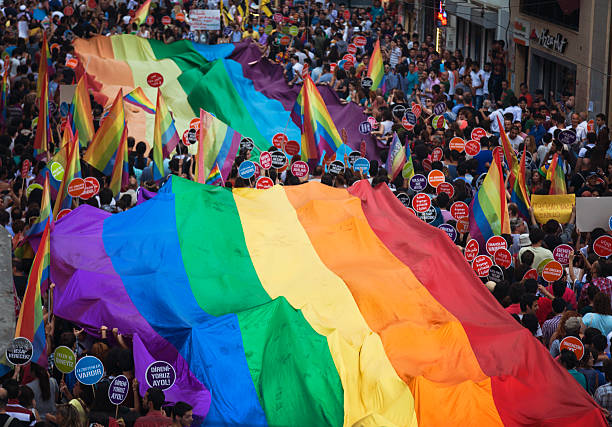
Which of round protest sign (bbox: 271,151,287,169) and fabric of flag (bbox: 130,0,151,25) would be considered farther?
fabric of flag (bbox: 130,0,151,25)

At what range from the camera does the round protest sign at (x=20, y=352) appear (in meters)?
8.23

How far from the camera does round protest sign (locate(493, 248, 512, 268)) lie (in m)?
10.6

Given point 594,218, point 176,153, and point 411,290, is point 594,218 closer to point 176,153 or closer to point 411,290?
point 411,290

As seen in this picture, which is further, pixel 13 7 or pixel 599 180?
pixel 13 7

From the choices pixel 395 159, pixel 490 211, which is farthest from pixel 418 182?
pixel 395 159

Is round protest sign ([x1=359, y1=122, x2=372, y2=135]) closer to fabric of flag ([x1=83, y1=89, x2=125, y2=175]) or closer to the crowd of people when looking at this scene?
the crowd of people

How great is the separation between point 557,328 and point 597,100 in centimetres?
1079

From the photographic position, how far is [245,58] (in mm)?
19531

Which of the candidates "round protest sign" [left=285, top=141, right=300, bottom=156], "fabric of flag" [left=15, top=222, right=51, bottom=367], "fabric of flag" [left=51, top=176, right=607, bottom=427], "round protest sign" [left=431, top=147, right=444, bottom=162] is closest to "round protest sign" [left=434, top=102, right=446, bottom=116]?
"round protest sign" [left=431, top=147, right=444, bottom=162]

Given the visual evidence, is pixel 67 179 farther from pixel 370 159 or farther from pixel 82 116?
pixel 370 159

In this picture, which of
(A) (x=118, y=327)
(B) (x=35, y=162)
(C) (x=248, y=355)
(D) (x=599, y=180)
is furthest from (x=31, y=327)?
(D) (x=599, y=180)

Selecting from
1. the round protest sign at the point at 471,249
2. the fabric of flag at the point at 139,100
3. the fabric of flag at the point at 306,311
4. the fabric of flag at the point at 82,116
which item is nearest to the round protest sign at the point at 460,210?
the fabric of flag at the point at 306,311

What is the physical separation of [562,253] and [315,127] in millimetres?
5642

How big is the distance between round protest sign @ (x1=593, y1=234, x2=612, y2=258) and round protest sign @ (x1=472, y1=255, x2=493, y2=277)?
1.19 meters
